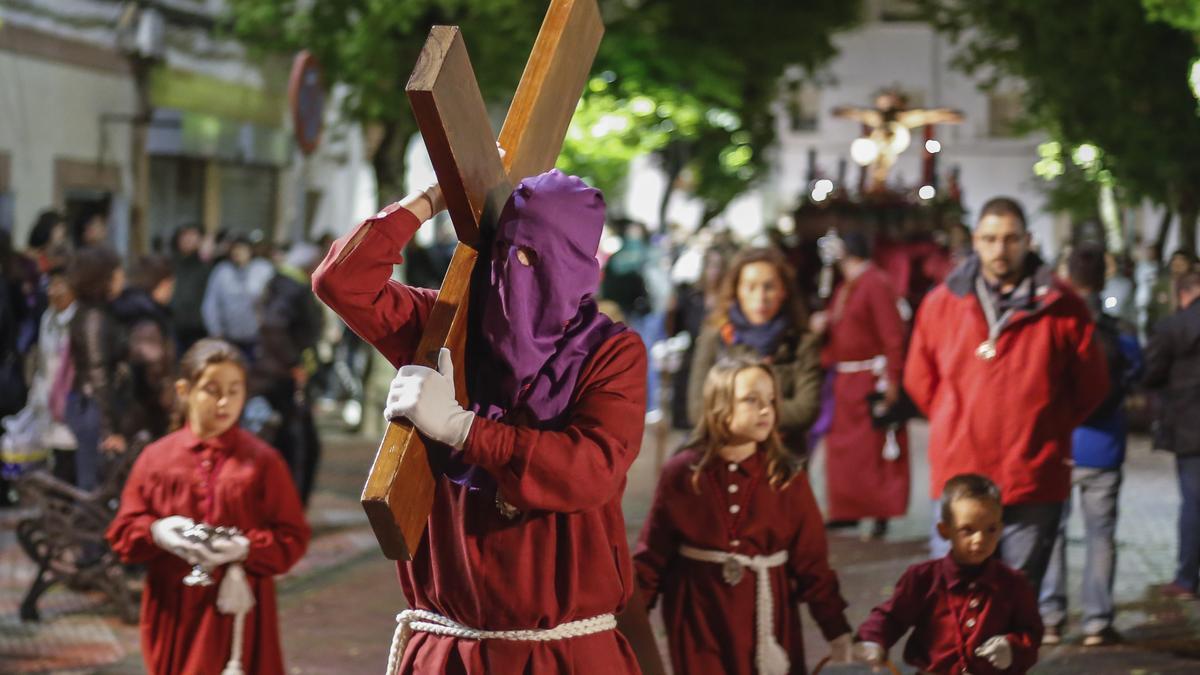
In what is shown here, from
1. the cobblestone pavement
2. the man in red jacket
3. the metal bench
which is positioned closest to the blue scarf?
the cobblestone pavement

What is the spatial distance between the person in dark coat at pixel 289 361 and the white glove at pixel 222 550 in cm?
613

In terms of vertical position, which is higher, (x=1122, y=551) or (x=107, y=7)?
(x=107, y=7)

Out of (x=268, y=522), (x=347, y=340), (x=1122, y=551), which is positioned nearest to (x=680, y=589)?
(x=268, y=522)

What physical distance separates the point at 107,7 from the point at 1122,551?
15.0 metres

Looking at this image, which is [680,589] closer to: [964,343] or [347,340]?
[964,343]

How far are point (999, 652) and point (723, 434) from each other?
1121mm

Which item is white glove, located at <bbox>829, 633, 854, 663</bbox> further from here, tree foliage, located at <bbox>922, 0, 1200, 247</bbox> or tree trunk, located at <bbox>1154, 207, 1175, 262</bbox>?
tree trunk, located at <bbox>1154, 207, 1175, 262</bbox>

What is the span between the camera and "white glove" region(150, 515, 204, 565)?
256 inches

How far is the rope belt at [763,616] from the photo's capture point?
6234mm

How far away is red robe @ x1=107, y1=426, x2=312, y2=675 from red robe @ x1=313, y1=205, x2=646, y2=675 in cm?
252

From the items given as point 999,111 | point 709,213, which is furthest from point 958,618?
point 999,111

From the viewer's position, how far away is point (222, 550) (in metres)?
6.53

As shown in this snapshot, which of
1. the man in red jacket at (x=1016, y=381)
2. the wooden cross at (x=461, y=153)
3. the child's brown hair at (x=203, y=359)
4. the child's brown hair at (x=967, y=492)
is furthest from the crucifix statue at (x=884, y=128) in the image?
the wooden cross at (x=461, y=153)

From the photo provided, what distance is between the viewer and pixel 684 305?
1747 centimetres
